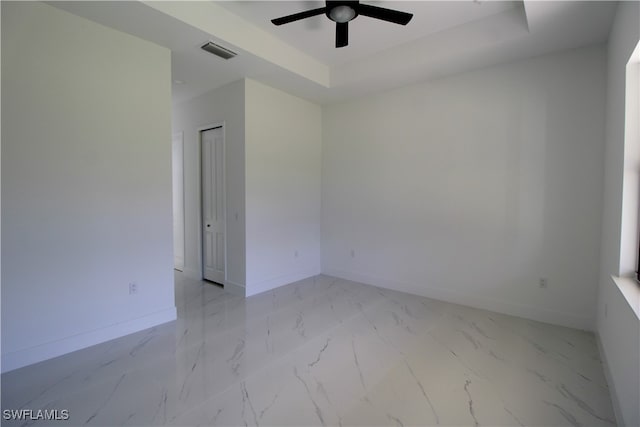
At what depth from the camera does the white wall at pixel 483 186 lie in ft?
9.90

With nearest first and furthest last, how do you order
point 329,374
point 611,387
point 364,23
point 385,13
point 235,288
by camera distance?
point 611,387 < point 329,374 < point 385,13 < point 364,23 < point 235,288

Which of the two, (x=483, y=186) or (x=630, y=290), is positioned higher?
(x=483, y=186)

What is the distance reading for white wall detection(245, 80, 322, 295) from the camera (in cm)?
412

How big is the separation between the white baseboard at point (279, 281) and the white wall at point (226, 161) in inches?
6.3

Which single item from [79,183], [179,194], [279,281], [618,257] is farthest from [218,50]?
[618,257]

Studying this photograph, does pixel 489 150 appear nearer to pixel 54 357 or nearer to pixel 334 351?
pixel 334 351

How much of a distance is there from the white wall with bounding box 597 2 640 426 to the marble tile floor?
9.4 inches

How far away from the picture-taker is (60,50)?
248 centimetres

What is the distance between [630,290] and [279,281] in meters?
3.68

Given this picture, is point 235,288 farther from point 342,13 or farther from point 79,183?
point 342,13

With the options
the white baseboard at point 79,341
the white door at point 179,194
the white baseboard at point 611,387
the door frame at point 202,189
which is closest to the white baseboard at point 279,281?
the door frame at point 202,189

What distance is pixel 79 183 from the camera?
8.59 feet

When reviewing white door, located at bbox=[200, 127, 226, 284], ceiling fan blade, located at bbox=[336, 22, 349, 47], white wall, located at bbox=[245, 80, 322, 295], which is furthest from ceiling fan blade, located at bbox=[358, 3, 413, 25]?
white door, located at bbox=[200, 127, 226, 284]

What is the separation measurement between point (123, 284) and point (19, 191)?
110cm
